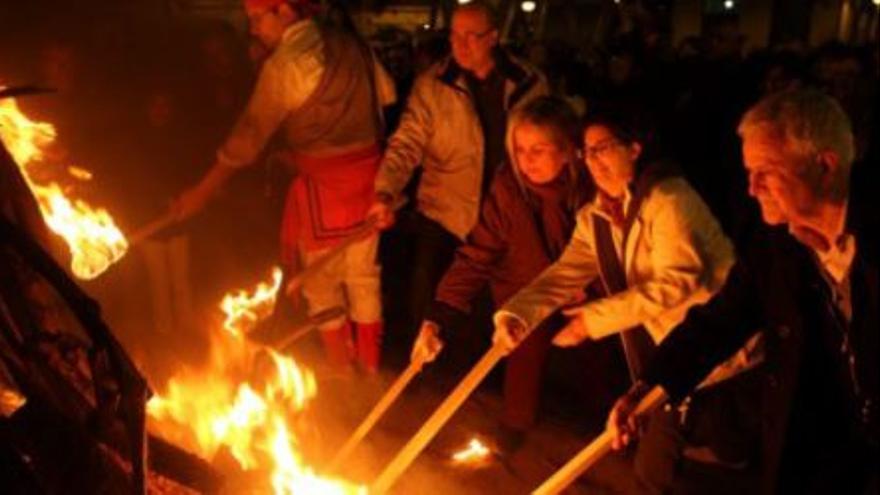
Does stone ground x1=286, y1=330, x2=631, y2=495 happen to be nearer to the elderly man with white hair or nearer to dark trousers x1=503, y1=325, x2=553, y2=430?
dark trousers x1=503, y1=325, x2=553, y2=430

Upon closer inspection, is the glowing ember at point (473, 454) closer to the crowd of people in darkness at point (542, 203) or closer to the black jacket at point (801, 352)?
the crowd of people in darkness at point (542, 203)

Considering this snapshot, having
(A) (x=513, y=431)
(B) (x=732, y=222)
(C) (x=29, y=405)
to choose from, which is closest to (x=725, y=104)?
(B) (x=732, y=222)

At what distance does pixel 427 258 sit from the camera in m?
5.96

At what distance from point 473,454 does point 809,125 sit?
2.99 m

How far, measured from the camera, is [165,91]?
6.51m

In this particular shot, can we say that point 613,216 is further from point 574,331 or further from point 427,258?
point 427,258

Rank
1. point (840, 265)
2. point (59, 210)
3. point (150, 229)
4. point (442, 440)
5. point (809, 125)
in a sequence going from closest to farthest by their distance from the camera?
1. point (809, 125)
2. point (840, 265)
3. point (59, 210)
4. point (442, 440)
5. point (150, 229)

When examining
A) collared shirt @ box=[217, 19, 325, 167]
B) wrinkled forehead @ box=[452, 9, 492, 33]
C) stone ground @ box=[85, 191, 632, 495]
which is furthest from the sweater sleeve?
stone ground @ box=[85, 191, 632, 495]

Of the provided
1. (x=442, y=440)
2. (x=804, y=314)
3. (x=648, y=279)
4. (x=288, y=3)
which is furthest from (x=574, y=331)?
(x=288, y=3)

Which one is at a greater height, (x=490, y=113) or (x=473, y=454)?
(x=490, y=113)

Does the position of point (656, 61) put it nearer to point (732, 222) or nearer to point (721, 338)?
point (732, 222)

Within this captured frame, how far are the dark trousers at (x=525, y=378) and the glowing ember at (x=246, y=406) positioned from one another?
1.11 metres

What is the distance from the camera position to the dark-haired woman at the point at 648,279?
401cm

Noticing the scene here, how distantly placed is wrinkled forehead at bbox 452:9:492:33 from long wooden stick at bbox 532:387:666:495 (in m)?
2.65
